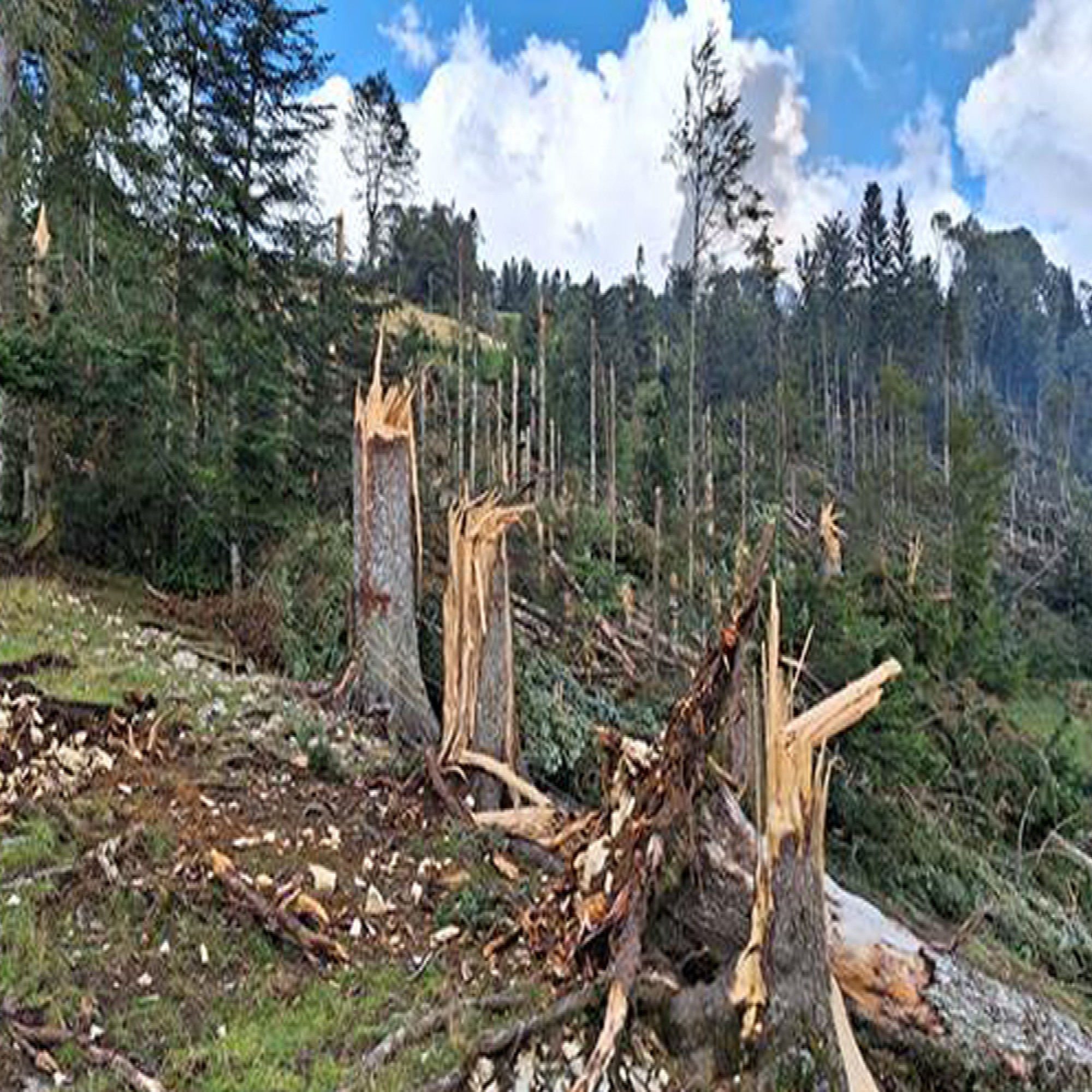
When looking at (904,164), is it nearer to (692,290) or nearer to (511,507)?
(692,290)

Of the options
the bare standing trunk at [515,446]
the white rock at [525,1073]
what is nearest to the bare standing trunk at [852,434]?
the bare standing trunk at [515,446]

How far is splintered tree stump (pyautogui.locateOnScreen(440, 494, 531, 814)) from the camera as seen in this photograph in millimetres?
5949

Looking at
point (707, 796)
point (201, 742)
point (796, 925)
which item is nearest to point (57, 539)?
point (201, 742)

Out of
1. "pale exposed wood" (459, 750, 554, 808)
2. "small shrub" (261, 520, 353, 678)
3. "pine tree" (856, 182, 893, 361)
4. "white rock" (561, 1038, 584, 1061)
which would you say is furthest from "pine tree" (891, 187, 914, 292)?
"white rock" (561, 1038, 584, 1061)

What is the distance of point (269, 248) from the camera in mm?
13227

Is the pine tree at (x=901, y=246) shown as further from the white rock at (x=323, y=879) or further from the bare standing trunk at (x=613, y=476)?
the white rock at (x=323, y=879)

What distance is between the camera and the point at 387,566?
6.96 meters

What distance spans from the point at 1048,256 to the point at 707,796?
9590 cm

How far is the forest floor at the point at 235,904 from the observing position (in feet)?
10.5

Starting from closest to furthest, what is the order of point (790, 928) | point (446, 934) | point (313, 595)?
point (790, 928) → point (446, 934) → point (313, 595)

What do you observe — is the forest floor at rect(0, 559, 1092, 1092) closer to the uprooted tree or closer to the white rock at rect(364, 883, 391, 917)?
the white rock at rect(364, 883, 391, 917)

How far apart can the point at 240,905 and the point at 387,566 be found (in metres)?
3.26

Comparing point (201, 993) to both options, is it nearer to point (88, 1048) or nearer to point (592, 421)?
point (88, 1048)

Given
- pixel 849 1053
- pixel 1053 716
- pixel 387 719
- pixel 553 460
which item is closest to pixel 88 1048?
pixel 849 1053
